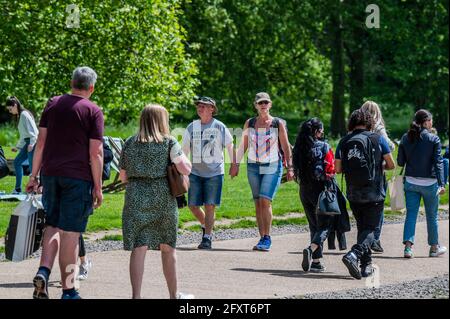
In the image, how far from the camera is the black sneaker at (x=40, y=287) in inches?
349

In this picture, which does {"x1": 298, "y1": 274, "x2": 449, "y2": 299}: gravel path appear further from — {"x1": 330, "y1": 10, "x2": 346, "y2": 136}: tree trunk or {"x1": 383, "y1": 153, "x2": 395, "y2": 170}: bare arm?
{"x1": 330, "y1": 10, "x2": 346, "y2": 136}: tree trunk

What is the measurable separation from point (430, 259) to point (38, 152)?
547 centimetres

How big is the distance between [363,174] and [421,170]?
1893 mm

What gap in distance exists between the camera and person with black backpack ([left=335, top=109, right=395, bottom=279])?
1110cm

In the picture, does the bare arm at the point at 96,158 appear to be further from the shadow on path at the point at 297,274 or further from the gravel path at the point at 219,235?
the gravel path at the point at 219,235

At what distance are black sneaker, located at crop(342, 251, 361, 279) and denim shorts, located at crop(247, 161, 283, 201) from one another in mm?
2524

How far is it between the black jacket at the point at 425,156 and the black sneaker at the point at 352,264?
219 cm

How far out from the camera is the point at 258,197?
44.2ft

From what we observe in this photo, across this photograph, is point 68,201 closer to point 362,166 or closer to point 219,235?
point 362,166

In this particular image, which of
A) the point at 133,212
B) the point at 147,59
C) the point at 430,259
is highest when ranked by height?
the point at 147,59

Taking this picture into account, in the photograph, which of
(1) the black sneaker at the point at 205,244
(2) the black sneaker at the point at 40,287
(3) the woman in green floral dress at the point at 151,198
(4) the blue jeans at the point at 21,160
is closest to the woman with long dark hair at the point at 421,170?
(1) the black sneaker at the point at 205,244

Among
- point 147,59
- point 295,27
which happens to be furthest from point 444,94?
point 147,59

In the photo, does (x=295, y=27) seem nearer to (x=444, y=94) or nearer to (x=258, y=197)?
(x=444, y=94)

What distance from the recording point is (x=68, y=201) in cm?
892
